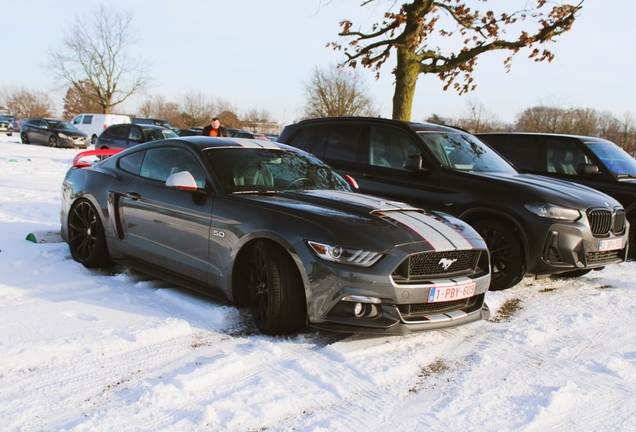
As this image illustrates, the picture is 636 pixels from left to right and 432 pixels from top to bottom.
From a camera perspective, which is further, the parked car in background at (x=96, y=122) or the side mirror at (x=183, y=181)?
the parked car in background at (x=96, y=122)

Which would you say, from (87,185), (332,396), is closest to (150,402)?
→ (332,396)

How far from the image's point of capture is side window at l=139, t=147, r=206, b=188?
485cm

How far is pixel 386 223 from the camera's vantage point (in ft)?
13.1

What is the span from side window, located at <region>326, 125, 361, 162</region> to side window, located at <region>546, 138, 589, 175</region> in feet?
10.7

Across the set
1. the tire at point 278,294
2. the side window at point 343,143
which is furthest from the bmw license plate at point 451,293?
the side window at point 343,143

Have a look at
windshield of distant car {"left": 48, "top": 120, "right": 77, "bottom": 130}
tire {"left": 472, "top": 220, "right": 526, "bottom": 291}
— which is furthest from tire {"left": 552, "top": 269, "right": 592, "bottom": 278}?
windshield of distant car {"left": 48, "top": 120, "right": 77, "bottom": 130}

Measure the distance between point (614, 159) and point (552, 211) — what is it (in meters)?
3.65

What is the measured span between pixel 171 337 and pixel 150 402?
1012 millimetres

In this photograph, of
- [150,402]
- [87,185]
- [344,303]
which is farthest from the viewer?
[87,185]

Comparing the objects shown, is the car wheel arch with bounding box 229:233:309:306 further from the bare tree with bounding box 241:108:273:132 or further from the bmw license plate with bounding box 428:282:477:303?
the bare tree with bounding box 241:108:273:132

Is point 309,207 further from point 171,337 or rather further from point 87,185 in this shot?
point 87,185

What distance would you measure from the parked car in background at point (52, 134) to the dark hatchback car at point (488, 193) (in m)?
25.5

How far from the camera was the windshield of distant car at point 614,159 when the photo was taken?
827 cm

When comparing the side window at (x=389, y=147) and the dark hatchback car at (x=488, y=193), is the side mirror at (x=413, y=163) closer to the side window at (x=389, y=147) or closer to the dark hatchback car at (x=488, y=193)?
the dark hatchback car at (x=488, y=193)
